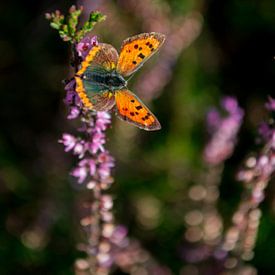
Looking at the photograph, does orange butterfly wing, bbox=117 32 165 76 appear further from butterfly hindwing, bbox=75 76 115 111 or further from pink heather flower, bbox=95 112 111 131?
pink heather flower, bbox=95 112 111 131

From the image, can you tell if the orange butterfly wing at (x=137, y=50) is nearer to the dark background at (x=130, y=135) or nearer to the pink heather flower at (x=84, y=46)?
the pink heather flower at (x=84, y=46)

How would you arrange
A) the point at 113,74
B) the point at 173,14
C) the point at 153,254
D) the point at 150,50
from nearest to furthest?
the point at 150,50
the point at 113,74
the point at 153,254
the point at 173,14

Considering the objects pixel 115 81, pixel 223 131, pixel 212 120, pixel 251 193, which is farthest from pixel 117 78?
pixel 212 120

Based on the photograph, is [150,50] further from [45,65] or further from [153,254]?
[45,65]

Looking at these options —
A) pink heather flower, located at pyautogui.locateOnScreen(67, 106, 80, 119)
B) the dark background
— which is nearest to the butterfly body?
pink heather flower, located at pyautogui.locateOnScreen(67, 106, 80, 119)

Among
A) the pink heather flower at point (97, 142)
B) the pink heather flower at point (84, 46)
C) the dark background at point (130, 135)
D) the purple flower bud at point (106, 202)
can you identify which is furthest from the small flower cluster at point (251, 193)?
the dark background at point (130, 135)

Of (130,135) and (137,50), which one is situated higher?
(137,50)

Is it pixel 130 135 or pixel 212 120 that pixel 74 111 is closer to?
pixel 212 120

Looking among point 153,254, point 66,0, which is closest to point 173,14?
point 66,0
